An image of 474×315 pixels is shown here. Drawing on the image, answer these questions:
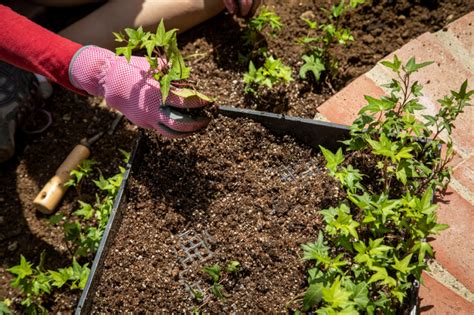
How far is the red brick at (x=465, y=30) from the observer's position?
203cm

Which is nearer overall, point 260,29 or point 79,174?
point 79,174

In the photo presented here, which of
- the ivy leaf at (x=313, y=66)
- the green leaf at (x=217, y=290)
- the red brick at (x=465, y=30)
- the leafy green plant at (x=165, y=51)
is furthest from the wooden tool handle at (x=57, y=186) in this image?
the red brick at (x=465, y=30)

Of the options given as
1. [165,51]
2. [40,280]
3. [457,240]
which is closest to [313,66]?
[165,51]

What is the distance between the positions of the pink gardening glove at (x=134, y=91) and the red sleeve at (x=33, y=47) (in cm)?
5

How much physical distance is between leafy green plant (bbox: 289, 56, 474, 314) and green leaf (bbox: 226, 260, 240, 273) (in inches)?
8.1

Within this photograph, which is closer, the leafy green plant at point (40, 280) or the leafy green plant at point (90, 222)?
the leafy green plant at point (40, 280)

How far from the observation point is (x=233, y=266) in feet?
5.26

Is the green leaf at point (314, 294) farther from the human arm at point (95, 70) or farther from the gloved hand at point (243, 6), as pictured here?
the gloved hand at point (243, 6)

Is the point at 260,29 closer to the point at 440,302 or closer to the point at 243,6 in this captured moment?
the point at 243,6

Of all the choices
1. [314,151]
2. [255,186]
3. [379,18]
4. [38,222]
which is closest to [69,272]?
[38,222]

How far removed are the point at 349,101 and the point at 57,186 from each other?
125cm

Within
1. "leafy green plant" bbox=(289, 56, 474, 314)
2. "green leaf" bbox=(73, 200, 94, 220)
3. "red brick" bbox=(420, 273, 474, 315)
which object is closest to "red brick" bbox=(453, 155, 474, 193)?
"leafy green plant" bbox=(289, 56, 474, 314)

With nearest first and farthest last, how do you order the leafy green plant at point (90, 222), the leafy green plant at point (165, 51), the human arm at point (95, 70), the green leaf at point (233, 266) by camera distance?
the leafy green plant at point (165, 51) < the green leaf at point (233, 266) < the human arm at point (95, 70) < the leafy green plant at point (90, 222)

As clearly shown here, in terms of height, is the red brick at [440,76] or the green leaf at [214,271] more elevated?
the red brick at [440,76]
